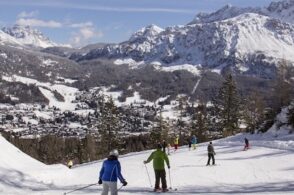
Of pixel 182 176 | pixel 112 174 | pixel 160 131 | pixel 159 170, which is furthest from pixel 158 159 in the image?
pixel 160 131

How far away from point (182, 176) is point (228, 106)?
201ft

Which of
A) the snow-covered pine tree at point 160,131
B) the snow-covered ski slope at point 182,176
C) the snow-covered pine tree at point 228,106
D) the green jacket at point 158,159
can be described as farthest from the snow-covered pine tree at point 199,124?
the green jacket at point 158,159

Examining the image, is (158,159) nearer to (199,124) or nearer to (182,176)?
(182,176)

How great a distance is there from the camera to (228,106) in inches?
3536

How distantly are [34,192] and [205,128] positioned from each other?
73355mm

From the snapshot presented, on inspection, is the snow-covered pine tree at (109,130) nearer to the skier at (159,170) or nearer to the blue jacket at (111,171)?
the skier at (159,170)

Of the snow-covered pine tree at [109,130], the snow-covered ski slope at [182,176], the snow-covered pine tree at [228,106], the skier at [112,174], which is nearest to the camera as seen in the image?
the skier at [112,174]

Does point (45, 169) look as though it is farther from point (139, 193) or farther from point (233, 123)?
point (233, 123)

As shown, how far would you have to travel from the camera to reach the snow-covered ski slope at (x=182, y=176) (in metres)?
24.2

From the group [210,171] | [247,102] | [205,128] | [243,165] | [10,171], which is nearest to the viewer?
[10,171]

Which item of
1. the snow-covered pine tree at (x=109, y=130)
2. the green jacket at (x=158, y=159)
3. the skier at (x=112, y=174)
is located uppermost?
the snow-covered pine tree at (x=109, y=130)

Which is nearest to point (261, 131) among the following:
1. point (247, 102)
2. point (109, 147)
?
point (109, 147)

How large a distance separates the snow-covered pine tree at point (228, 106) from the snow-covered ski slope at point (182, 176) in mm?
49175

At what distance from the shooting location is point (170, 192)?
23.1m
